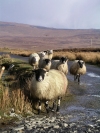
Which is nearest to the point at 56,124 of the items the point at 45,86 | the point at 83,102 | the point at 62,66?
the point at 45,86

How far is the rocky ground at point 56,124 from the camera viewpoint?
9609mm

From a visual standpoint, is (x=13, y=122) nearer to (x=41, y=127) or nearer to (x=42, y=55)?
(x=41, y=127)

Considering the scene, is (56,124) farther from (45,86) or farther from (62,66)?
(62,66)

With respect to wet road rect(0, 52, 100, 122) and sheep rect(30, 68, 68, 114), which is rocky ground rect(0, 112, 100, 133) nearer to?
wet road rect(0, 52, 100, 122)

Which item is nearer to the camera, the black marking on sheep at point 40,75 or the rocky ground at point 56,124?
the rocky ground at point 56,124

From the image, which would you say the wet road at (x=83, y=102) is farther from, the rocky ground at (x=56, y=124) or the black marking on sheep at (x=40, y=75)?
the black marking on sheep at (x=40, y=75)

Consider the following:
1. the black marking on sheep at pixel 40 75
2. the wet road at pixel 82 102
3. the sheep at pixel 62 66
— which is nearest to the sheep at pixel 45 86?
the black marking on sheep at pixel 40 75

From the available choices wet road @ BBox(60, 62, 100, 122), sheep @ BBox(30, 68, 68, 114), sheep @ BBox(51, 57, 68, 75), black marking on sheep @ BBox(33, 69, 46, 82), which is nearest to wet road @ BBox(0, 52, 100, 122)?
wet road @ BBox(60, 62, 100, 122)

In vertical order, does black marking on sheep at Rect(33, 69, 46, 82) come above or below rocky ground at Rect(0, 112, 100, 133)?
above

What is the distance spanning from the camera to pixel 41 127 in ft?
32.6

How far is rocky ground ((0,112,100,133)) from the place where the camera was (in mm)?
9609

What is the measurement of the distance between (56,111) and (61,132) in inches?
136

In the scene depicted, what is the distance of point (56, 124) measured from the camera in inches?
406

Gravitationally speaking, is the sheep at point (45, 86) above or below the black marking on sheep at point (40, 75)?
below
